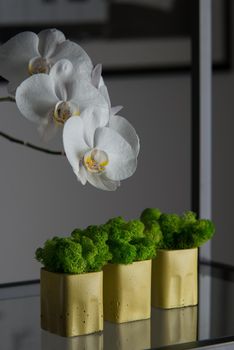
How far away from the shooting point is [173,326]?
0.97 metres

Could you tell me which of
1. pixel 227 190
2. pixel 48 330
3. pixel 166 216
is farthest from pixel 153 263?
pixel 227 190

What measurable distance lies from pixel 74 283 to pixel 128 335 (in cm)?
8

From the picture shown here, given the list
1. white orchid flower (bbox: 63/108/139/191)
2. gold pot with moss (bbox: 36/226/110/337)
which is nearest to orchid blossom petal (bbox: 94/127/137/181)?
white orchid flower (bbox: 63/108/139/191)

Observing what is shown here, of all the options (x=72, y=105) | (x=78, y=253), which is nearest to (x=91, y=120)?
(x=72, y=105)

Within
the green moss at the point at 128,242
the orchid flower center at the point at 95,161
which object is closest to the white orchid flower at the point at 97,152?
the orchid flower center at the point at 95,161

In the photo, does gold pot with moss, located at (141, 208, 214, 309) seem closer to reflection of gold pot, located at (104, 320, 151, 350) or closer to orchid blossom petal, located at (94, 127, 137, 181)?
reflection of gold pot, located at (104, 320, 151, 350)

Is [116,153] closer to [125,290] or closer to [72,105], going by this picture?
[72,105]

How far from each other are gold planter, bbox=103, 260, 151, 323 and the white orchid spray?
152 millimetres

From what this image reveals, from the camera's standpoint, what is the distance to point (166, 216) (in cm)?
107

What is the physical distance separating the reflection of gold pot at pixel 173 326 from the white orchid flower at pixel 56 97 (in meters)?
0.22

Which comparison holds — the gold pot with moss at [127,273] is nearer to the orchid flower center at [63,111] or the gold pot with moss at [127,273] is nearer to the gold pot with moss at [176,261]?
the gold pot with moss at [176,261]

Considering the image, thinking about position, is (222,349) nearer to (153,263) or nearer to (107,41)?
(153,263)

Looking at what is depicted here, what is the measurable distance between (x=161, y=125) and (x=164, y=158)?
106mm

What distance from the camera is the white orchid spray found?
2.77ft
